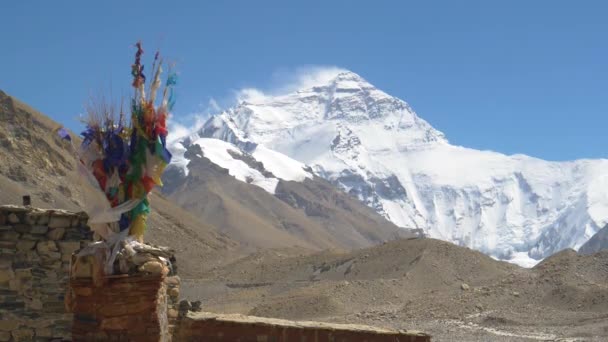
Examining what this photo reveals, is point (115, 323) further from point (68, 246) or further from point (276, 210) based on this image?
point (276, 210)

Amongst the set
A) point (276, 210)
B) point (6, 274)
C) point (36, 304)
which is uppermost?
point (276, 210)

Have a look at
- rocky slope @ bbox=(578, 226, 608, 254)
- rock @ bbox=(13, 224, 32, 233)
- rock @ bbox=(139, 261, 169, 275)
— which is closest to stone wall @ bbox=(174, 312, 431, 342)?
rock @ bbox=(13, 224, 32, 233)

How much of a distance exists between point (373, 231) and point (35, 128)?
101 meters

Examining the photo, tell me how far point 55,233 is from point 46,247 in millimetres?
213

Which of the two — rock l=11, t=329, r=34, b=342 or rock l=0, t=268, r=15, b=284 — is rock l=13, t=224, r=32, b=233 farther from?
rock l=11, t=329, r=34, b=342

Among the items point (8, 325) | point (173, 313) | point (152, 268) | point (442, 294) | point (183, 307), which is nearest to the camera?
point (152, 268)

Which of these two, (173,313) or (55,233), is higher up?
(55,233)

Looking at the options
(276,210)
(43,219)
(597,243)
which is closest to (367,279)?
(43,219)

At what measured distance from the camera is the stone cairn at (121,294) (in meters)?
6.19

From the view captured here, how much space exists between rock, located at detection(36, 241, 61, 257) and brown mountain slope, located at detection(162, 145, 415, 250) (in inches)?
3793

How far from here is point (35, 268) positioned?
11.3 meters

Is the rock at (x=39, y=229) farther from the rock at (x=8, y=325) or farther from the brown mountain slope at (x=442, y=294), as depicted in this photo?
the brown mountain slope at (x=442, y=294)

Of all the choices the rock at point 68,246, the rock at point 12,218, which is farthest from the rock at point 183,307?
the rock at point 12,218

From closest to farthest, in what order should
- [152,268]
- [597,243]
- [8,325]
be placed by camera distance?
[152,268], [8,325], [597,243]
